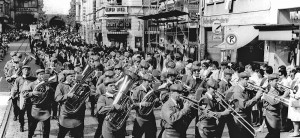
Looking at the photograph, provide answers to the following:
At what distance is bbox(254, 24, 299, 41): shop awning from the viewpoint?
16.3 meters

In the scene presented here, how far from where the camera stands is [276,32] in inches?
678

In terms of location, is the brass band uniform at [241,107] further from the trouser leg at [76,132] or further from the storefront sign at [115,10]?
the storefront sign at [115,10]

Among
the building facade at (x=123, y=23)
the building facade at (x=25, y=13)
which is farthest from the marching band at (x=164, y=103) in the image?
the building facade at (x=25, y=13)

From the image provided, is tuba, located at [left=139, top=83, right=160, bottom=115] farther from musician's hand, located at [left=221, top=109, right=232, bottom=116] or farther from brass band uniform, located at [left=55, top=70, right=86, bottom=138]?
musician's hand, located at [left=221, top=109, right=232, bottom=116]

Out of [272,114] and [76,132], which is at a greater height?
[272,114]

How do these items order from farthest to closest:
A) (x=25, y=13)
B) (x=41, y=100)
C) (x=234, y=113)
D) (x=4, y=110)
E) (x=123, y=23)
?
(x=25, y=13) → (x=123, y=23) → (x=4, y=110) → (x=41, y=100) → (x=234, y=113)

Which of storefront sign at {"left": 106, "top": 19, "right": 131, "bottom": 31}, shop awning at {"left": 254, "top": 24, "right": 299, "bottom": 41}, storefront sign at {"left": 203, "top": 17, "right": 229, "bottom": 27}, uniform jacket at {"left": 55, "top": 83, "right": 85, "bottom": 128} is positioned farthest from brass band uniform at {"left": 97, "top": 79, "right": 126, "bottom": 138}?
storefront sign at {"left": 106, "top": 19, "right": 131, "bottom": 31}

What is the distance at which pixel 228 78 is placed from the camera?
32.3 feet

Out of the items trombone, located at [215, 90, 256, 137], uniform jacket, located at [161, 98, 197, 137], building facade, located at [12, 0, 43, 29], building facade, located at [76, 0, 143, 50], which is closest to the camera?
uniform jacket, located at [161, 98, 197, 137]

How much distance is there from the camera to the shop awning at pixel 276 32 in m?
16.3

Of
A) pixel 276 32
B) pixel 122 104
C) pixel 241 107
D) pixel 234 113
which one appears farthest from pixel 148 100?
pixel 276 32

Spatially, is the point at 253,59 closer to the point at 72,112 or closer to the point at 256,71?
the point at 256,71

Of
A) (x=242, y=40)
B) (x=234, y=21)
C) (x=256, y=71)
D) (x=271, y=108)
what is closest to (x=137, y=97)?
(x=271, y=108)

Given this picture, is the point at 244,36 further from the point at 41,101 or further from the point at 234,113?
the point at 41,101
